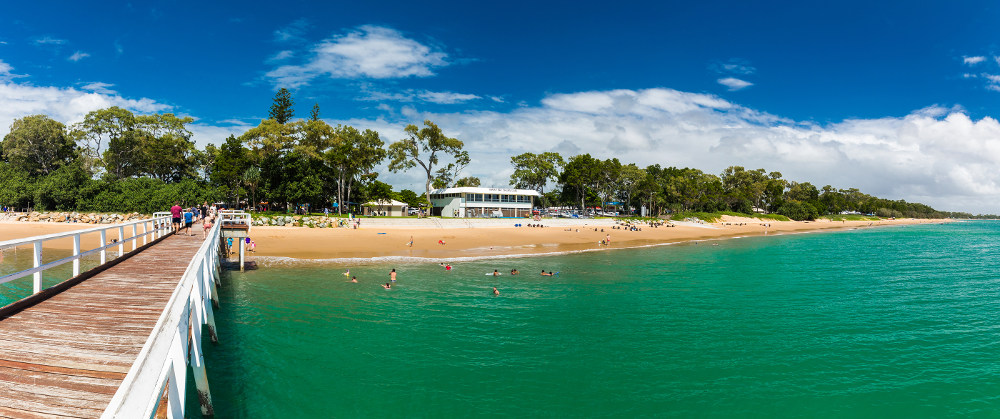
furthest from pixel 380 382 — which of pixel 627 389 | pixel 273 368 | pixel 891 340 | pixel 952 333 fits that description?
pixel 952 333

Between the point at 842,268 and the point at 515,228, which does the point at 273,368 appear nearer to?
the point at 842,268

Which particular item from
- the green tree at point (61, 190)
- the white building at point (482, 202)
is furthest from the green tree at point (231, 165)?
the white building at point (482, 202)

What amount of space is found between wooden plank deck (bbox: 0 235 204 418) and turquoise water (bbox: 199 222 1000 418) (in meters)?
2.73

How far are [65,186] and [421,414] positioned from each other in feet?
198

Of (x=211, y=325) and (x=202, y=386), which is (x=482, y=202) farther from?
(x=202, y=386)

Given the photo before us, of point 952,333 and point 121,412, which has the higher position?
point 121,412

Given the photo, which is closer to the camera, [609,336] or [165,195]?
[609,336]

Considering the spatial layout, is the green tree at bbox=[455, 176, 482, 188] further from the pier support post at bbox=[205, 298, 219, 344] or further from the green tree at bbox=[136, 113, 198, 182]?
the pier support post at bbox=[205, 298, 219, 344]

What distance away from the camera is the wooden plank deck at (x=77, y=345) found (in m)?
4.53

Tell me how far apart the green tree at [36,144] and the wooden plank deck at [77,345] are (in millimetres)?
63038

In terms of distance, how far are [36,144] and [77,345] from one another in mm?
70145

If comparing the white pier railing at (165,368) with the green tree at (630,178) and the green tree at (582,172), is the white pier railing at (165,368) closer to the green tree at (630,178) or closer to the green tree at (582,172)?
the green tree at (582,172)

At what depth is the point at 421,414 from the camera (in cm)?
916

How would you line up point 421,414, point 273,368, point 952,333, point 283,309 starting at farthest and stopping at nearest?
point 283,309, point 952,333, point 273,368, point 421,414
